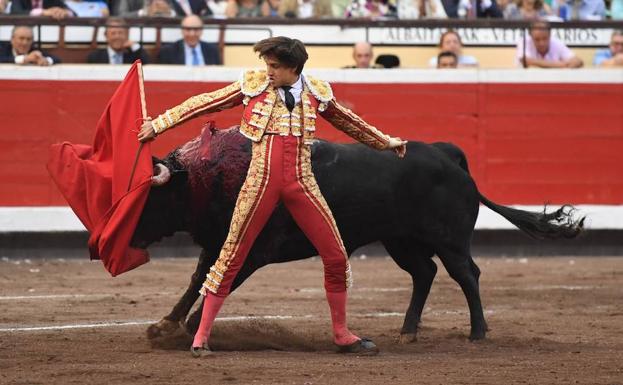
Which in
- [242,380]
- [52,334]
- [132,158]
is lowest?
[52,334]

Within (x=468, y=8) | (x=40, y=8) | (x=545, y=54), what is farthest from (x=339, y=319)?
(x=468, y=8)

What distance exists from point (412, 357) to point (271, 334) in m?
0.82

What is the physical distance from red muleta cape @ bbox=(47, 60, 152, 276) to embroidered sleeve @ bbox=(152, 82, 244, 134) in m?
0.25

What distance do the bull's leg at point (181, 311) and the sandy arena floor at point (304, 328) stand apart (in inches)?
2.8

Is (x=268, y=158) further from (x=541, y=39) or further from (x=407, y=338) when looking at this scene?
(x=541, y=39)

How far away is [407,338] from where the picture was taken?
22.2 ft

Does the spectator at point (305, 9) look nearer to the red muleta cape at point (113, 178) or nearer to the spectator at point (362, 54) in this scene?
the spectator at point (362, 54)

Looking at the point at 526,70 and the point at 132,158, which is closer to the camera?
the point at 132,158

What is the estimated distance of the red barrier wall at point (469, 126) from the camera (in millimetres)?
10945

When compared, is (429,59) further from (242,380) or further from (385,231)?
(242,380)

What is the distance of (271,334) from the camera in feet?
21.8

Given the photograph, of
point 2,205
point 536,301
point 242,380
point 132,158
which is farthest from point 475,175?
point 242,380

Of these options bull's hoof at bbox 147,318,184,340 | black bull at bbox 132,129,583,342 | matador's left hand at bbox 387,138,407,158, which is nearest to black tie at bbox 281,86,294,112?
black bull at bbox 132,129,583,342

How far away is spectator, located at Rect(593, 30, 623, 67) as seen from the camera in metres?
11.8
